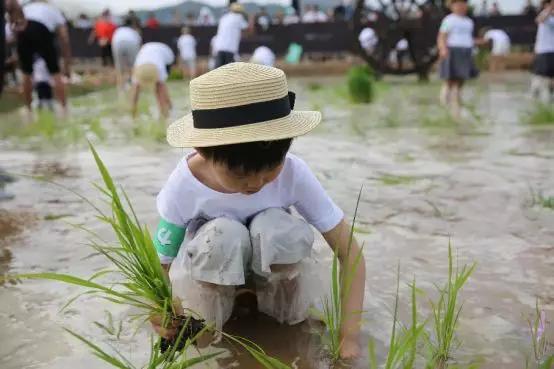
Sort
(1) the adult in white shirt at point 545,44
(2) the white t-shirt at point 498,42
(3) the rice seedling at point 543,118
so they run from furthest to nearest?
(2) the white t-shirt at point 498,42, (1) the adult in white shirt at point 545,44, (3) the rice seedling at point 543,118

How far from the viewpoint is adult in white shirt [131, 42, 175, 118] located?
675 cm

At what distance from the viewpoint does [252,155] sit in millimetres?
1546

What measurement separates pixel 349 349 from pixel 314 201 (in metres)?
0.37

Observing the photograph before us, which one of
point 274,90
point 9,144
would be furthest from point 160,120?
point 274,90

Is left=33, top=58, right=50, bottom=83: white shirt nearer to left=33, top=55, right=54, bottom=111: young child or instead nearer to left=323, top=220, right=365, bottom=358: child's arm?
left=33, top=55, right=54, bottom=111: young child

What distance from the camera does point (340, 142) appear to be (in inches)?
200

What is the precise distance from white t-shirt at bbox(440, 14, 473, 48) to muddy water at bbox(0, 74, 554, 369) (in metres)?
1.12

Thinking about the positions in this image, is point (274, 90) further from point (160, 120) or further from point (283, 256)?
point (160, 120)

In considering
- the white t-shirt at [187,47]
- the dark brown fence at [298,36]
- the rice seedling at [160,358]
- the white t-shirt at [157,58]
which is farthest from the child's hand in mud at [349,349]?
the dark brown fence at [298,36]

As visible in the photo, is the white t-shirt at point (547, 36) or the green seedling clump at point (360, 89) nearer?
the white t-shirt at point (547, 36)

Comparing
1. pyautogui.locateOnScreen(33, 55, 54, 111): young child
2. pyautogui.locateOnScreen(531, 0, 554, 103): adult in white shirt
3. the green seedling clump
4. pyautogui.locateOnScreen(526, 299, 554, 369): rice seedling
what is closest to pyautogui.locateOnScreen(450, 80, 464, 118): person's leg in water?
pyautogui.locateOnScreen(531, 0, 554, 103): adult in white shirt

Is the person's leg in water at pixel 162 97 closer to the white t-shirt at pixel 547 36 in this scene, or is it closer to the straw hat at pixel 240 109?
the white t-shirt at pixel 547 36

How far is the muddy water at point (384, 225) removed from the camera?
180 cm

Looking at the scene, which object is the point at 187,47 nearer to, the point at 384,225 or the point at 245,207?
the point at 384,225
